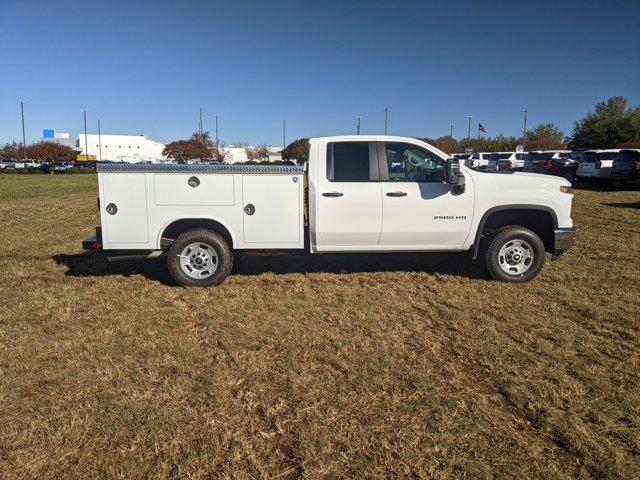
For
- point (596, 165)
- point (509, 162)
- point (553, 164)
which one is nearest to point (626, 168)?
point (596, 165)

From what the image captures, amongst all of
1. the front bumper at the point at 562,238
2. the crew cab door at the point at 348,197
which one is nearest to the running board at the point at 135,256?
the crew cab door at the point at 348,197

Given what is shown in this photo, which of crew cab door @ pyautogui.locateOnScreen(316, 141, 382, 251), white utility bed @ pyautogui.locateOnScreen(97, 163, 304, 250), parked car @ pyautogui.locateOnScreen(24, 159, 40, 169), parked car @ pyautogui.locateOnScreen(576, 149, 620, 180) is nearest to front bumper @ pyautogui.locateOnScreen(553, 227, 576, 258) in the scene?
crew cab door @ pyautogui.locateOnScreen(316, 141, 382, 251)

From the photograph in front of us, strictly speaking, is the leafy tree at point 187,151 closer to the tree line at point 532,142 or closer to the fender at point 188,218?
the tree line at point 532,142

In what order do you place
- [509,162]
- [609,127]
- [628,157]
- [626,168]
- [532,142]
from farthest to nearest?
[532,142] < [609,127] < [509,162] < [628,157] < [626,168]

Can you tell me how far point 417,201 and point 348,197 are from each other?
0.88m

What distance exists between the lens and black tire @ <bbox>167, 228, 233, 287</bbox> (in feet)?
18.6

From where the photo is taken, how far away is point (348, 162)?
5.76m

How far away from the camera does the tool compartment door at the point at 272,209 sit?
5.59 m

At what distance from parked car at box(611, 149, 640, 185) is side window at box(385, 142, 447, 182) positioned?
54.7 ft

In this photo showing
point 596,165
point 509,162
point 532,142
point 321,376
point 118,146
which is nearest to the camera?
point 321,376

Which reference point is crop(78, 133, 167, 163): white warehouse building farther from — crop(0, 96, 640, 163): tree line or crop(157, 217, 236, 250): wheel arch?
crop(157, 217, 236, 250): wheel arch

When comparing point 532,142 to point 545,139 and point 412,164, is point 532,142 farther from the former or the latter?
point 412,164

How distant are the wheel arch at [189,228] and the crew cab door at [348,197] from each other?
3.79 ft

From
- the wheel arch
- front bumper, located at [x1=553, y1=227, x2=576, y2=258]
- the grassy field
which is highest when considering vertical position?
the wheel arch
